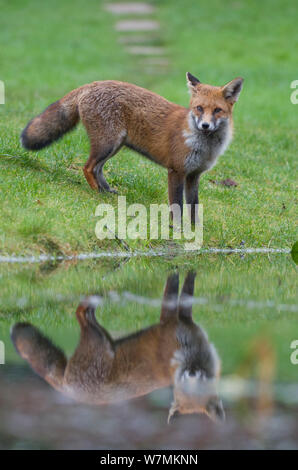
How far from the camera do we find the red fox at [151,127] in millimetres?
8547

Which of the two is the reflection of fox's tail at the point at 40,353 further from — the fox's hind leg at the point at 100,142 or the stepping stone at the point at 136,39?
the stepping stone at the point at 136,39

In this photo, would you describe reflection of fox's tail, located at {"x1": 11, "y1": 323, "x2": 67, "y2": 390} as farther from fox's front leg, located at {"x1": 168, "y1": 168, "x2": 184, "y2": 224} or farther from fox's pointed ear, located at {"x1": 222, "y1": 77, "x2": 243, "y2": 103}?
fox's pointed ear, located at {"x1": 222, "y1": 77, "x2": 243, "y2": 103}

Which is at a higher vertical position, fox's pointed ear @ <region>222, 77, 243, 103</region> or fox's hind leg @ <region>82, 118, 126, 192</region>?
fox's pointed ear @ <region>222, 77, 243, 103</region>

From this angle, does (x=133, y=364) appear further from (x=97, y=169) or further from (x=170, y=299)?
(x=97, y=169)

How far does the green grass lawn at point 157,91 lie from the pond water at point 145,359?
4.68 ft

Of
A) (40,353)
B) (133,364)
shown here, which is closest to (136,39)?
(40,353)

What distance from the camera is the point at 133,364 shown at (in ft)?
14.5

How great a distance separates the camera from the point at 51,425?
140 inches

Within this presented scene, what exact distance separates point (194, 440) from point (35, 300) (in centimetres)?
256

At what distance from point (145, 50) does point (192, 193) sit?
17.6m

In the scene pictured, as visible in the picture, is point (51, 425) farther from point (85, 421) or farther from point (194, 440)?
point (194, 440)

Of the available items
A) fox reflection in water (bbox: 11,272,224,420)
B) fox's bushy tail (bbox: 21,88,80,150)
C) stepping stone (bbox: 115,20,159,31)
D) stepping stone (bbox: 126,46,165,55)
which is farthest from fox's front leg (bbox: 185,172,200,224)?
stepping stone (bbox: 115,20,159,31)

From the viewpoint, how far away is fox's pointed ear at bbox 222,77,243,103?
8.43 m

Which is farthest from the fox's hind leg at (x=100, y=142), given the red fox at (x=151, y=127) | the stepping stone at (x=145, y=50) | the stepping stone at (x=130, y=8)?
the stepping stone at (x=130, y=8)
